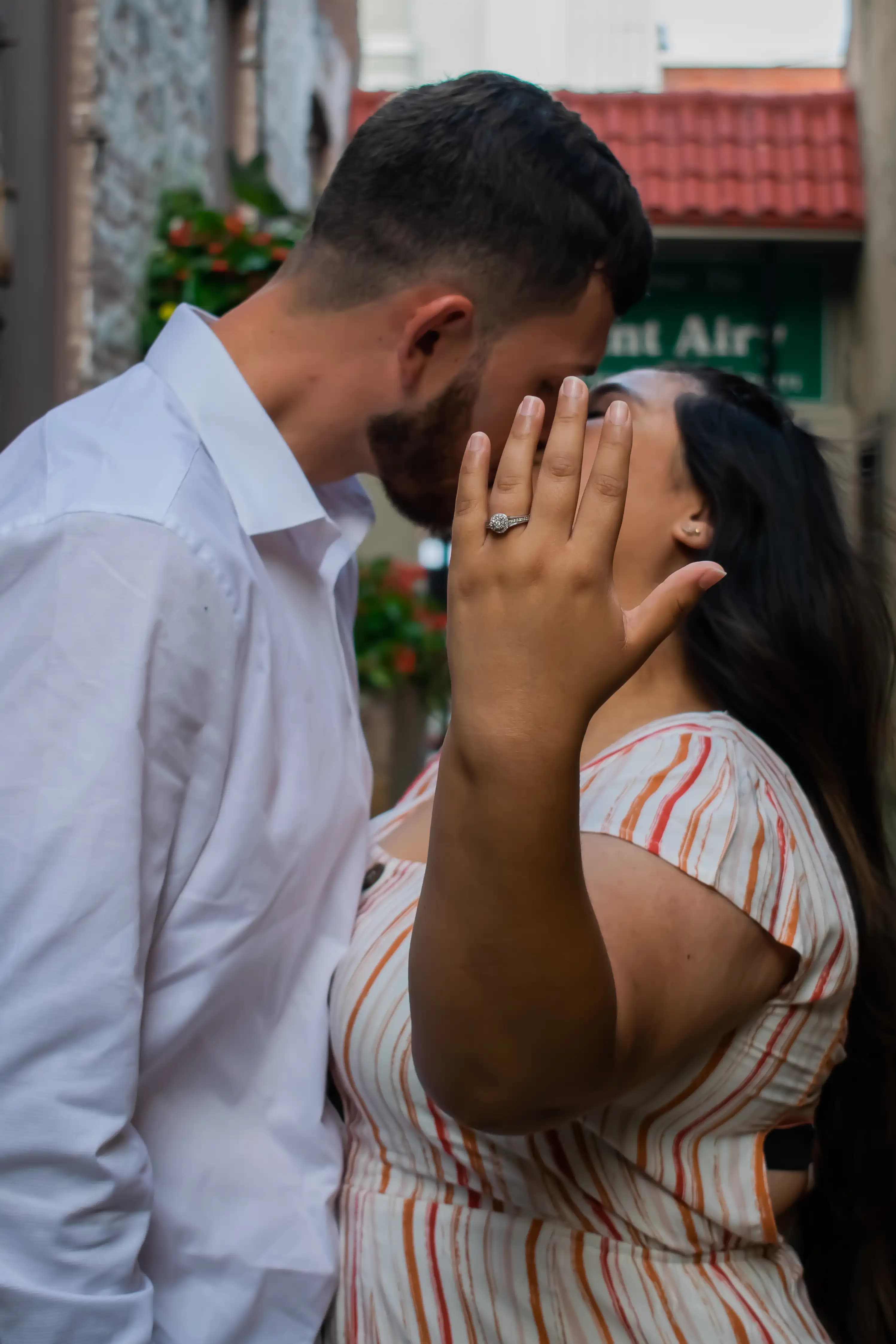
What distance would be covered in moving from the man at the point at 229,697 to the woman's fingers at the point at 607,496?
51 centimetres

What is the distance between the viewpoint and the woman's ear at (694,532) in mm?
1827

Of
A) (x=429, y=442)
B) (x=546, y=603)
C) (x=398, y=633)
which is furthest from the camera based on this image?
(x=398, y=633)

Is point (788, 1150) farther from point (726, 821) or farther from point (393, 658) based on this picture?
point (393, 658)

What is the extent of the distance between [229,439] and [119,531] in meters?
0.34

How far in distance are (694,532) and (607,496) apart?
36.7 inches

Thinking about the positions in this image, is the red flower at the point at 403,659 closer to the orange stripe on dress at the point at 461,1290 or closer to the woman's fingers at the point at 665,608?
the orange stripe on dress at the point at 461,1290

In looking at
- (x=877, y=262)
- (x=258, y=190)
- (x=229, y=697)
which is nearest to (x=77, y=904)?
(x=229, y=697)

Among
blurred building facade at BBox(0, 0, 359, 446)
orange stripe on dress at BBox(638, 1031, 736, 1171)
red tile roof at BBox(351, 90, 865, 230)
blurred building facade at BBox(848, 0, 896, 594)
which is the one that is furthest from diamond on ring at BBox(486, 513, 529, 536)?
red tile roof at BBox(351, 90, 865, 230)

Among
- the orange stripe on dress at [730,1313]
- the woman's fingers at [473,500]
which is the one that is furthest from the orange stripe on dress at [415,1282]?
the woman's fingers at [473,500]

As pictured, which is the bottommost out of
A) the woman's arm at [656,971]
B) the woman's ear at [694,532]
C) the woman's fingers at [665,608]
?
the woman's arm at [656,971]

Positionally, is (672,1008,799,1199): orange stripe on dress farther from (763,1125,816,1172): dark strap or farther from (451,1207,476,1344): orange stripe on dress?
(451,1207,476,1344): orange stripe on dress

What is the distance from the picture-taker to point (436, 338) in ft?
5.90

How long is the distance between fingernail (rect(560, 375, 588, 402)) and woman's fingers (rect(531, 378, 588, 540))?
11 mm

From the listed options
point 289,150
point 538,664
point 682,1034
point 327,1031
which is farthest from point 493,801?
point 289,150
